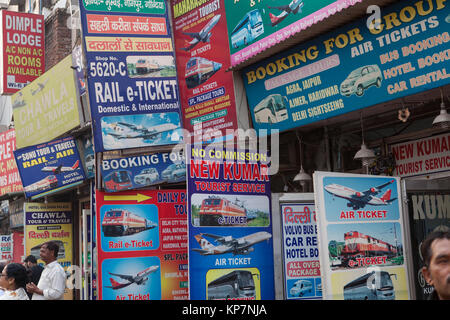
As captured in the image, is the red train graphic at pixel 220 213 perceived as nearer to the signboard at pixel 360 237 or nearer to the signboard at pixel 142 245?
the signboard at pixel 360 237

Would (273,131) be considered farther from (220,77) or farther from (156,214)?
(156,214)

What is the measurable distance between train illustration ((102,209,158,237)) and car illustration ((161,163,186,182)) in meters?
0.87

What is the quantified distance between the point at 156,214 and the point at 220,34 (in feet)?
9.71

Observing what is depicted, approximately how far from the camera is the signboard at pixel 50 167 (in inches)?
491

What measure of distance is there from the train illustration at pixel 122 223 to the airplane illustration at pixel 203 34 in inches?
120

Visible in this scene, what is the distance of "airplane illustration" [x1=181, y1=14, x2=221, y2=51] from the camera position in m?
9.39

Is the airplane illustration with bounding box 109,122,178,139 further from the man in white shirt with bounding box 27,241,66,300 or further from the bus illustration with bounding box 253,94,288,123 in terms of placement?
the man in white shirt with bounding box 27,241,66,300

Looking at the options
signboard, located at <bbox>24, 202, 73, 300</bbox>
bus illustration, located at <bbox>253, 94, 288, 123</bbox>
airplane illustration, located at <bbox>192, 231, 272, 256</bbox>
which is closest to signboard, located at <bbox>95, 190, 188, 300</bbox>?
bus illustration, located at <bbox>253, 94, 288, 123</bbox>

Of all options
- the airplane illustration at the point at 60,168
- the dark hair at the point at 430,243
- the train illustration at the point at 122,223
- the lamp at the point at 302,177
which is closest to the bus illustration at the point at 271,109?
the lamp at the point at 302,177

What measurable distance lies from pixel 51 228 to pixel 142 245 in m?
6.38

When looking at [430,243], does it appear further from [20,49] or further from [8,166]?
[20,49]

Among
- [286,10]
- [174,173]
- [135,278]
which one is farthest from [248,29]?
[135,278]

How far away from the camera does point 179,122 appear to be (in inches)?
379
